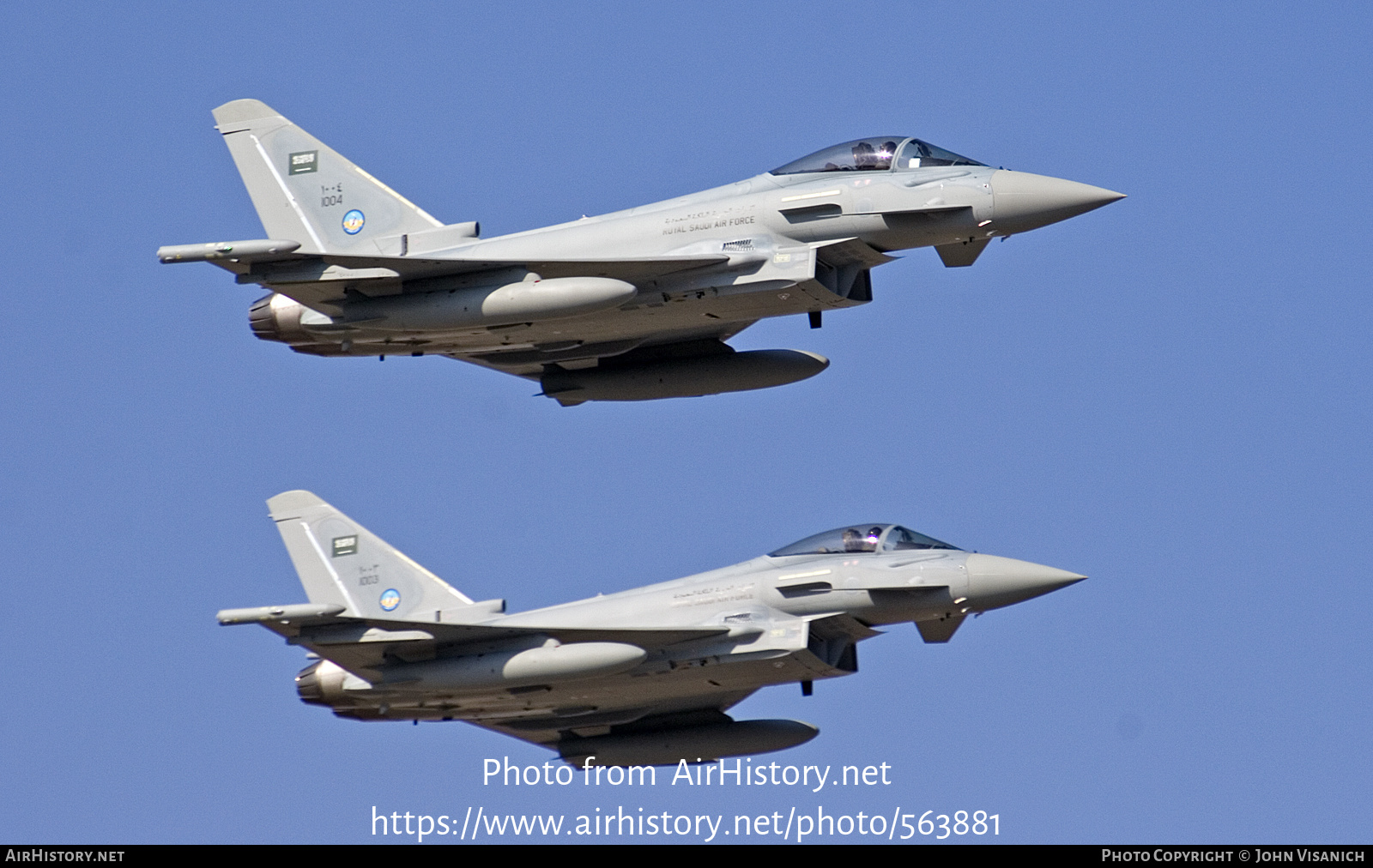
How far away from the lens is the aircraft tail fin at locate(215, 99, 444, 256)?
1147 inches

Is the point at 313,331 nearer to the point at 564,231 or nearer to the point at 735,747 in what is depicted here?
the point at 564,231

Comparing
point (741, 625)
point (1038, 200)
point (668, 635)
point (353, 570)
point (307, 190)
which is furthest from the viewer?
point (353, 570)

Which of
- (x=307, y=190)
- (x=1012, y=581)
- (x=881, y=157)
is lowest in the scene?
Result: (x=1012, y=581)

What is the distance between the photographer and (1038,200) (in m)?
26.1

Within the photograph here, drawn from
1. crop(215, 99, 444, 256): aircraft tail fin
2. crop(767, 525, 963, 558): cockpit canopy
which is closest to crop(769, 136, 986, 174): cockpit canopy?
crop(767, 525, 963, 558): cockpit canopy

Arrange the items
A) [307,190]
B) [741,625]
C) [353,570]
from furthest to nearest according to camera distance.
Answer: [353,570] → [307,190] → [741,625]

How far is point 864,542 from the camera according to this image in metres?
27.4

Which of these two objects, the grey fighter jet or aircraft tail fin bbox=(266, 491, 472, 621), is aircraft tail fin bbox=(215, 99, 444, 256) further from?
aircraft tail fin bbox=(266, 491, 472, 621)

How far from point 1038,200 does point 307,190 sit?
9.83m

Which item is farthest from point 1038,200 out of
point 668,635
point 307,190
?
point 307,190

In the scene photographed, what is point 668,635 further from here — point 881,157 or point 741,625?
point 881,157

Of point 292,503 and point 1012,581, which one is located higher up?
point 292,503

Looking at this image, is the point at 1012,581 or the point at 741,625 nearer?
the point at 1012,581
